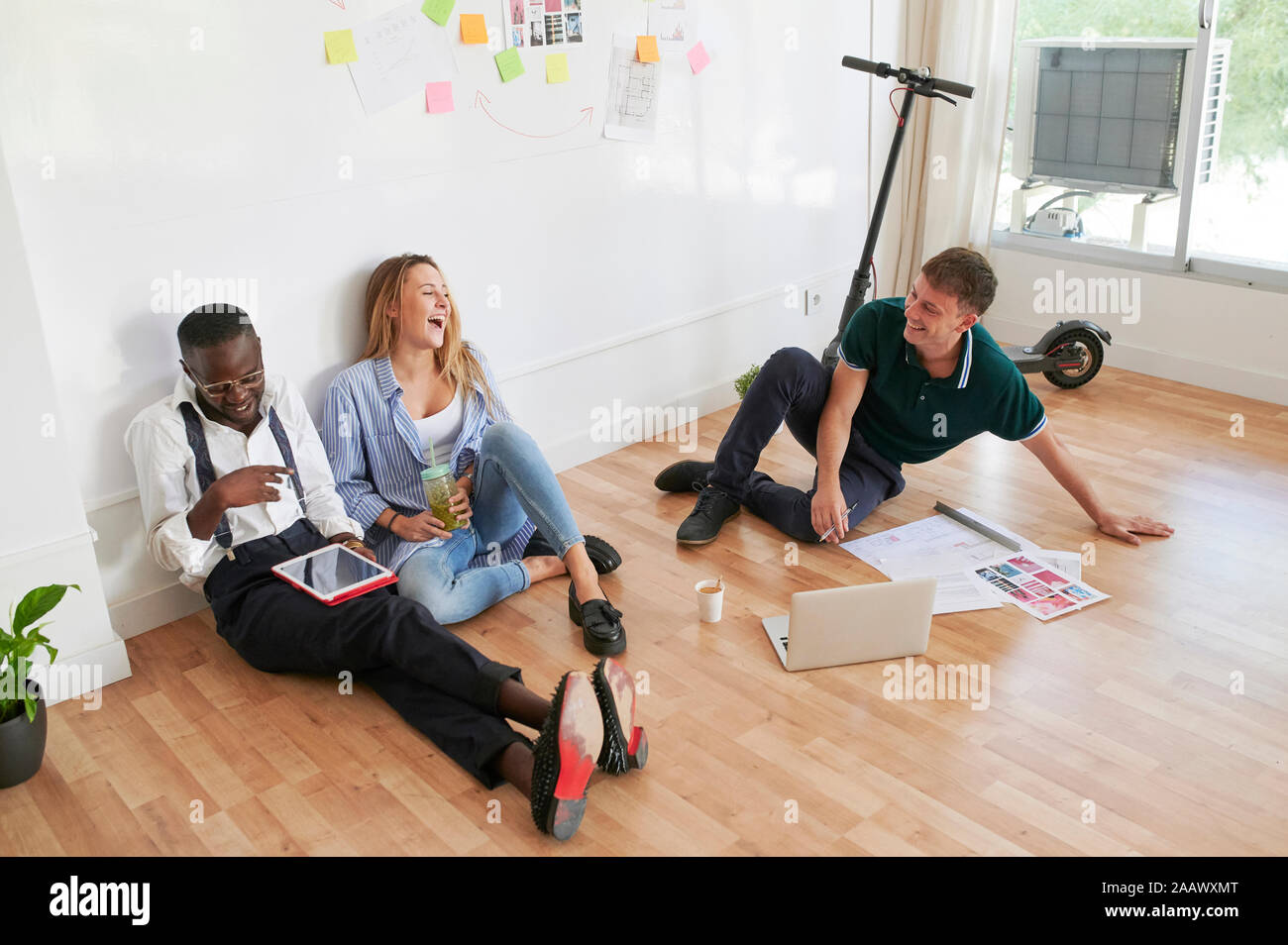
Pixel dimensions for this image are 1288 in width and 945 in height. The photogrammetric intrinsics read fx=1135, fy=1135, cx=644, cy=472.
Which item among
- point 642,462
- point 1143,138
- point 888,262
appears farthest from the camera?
point 888,262

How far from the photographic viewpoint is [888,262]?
14.6ft

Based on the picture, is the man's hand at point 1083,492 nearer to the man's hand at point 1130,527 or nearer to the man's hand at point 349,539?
the man's hand at point 1130,527

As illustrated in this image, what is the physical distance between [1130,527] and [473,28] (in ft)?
6.99

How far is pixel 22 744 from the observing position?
6.97 feet

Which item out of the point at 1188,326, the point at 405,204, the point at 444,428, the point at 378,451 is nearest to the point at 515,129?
the point at 405,204

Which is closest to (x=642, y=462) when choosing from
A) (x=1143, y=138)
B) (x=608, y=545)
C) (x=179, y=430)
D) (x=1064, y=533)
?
(x=608, y=545)

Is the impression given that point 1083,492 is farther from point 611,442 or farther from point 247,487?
point 247,487

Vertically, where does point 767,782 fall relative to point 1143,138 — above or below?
below

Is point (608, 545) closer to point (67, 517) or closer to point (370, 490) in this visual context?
point (370, 490)

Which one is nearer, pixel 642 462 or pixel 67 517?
pixel 67 517

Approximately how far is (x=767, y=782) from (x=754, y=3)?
257cm

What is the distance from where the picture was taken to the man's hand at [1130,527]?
2.95 meters

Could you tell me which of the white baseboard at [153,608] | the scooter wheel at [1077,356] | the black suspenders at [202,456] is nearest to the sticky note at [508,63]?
the black suspenders at [202,456]
